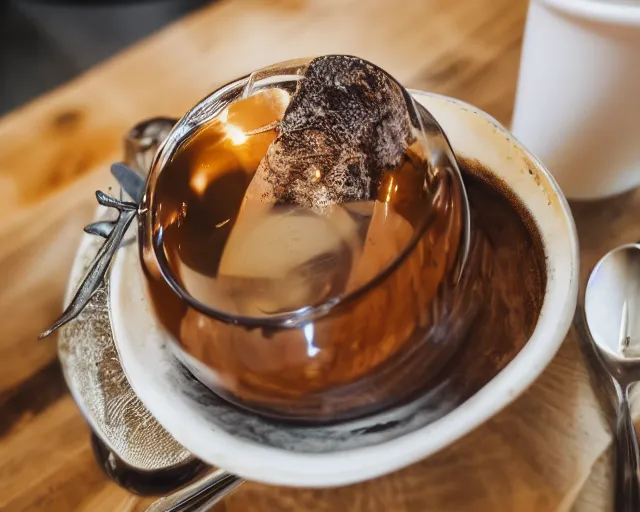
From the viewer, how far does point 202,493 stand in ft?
1.38

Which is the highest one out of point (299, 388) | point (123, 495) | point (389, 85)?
point (389, 85)

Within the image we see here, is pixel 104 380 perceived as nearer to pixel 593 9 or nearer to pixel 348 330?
pixel 348 330

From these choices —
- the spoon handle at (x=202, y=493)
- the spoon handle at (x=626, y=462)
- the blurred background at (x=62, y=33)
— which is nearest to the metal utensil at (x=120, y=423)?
the spoon handle at (x=202, y=493)

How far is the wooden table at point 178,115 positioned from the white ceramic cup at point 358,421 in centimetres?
8

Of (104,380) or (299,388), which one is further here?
(104,380)

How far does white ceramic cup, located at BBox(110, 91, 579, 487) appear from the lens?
34 cm

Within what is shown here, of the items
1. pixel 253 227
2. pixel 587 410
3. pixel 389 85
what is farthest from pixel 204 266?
pixel 587 410

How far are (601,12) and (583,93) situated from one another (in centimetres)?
7

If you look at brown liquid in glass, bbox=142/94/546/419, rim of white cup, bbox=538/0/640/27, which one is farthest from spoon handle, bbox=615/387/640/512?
rim of white cup, bbox=538/0/640/27

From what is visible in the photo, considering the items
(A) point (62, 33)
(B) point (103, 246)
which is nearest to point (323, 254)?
(B) point (103, 246)

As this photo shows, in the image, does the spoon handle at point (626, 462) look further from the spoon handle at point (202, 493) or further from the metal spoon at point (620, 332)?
the spoon handle at point (202, 493)

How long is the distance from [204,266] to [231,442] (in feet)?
0.31

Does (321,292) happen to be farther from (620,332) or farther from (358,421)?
(620,332)

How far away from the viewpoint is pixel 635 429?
16.9 inches
